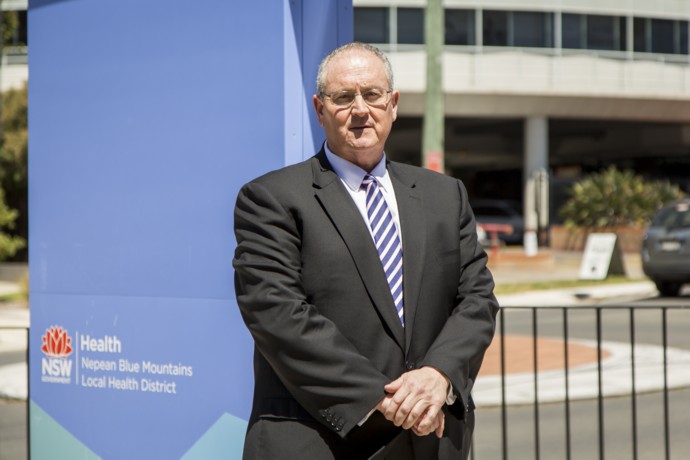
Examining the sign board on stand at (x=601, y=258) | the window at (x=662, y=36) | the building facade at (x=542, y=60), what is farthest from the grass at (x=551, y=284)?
the window at (x=662, y=36)

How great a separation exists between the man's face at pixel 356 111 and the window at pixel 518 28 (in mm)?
35765

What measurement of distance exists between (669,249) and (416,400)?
55.9 feet

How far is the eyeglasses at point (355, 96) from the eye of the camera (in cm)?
292

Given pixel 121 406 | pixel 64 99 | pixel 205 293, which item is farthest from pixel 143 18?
pixel 121 406

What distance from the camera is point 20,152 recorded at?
25922 millimetres

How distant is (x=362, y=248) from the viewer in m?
2.85

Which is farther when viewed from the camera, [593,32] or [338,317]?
[593,32]

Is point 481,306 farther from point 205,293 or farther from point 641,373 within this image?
point 641,373

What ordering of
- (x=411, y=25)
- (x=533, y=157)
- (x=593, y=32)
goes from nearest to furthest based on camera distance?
(x=411, y=25), (x=593, y=32), (x=533, y=157)

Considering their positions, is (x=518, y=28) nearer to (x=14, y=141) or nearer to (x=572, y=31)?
(x=572, y=31)

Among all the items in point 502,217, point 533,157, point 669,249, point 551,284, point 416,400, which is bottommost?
point 551,284

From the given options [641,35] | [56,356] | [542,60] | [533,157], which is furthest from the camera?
[533,157]

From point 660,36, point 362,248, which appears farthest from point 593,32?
point 362,248

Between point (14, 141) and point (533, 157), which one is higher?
point (14, 141)
